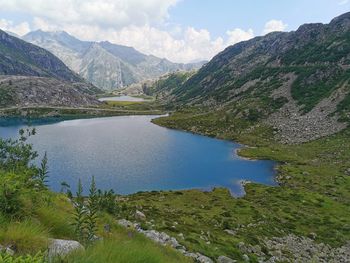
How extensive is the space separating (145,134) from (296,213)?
115m

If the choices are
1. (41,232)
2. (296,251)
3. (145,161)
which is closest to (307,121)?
(145,161)

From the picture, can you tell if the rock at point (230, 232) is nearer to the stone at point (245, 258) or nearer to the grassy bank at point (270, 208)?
the grassy bank at point (270, 208)

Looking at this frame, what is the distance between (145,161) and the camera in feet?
385

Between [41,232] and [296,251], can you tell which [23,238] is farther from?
[296,251]

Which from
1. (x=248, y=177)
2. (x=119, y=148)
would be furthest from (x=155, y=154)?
(x=248, y=177)

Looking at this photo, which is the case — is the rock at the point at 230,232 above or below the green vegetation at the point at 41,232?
below

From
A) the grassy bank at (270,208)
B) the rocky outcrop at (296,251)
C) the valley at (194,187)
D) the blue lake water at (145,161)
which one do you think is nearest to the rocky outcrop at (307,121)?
the valley at (194,187)

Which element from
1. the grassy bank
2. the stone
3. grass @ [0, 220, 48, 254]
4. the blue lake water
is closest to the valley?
grass @ [0, 220, 48, 254]

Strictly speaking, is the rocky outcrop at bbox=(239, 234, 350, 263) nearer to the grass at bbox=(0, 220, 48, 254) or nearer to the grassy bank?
the grassy bank

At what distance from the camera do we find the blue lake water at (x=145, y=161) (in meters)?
94.8

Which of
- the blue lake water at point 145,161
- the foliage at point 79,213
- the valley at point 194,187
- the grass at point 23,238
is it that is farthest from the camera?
the blue lake water at point 145,161

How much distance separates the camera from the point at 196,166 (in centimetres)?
11581

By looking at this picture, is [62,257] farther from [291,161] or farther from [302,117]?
[302,117]

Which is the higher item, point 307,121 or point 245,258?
point 307,121
